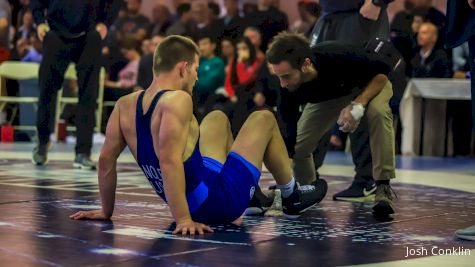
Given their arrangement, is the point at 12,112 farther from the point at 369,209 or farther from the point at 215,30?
the point at 369,209

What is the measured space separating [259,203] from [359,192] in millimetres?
1119

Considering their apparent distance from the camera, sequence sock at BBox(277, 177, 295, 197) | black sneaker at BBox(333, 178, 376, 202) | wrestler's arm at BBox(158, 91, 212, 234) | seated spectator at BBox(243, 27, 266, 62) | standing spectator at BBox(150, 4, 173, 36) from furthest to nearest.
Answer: standing spectator at BBox(150, 4, 173, 36) < seated spectator at BBox(243, 27, 266, 62) < black sneaker at BBox(333, 178, 376, 202) < sock at BBox(277, 177, 295, 197) < wrestler's arm at BBox(158, 91, 212, 234)

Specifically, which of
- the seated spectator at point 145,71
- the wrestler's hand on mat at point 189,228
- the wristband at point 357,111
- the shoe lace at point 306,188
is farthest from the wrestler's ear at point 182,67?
the seated spectator at point 145,71

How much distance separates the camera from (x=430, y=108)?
10.8 meters

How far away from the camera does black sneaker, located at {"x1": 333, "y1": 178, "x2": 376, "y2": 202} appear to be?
559 centimetres

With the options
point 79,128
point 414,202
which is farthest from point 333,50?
point 79,128

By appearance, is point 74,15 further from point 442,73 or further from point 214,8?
point 214,8

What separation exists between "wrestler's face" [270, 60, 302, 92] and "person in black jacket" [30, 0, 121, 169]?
132 inches

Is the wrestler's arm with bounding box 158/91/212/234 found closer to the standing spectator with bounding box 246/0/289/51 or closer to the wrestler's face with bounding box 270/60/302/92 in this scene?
the wrestler's face with bounding box 270/60/302/92

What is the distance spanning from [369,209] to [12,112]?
9274 millimetres

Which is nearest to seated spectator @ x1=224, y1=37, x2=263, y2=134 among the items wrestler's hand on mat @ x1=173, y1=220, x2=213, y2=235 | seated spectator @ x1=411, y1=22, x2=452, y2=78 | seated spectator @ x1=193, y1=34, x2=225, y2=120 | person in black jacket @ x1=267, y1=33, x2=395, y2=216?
seated spectator @ x1=193, y1=34, x2=225, y2=120

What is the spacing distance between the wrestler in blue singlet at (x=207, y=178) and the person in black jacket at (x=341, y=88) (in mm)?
685

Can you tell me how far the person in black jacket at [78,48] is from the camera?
758 cm

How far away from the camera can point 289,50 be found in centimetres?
446
